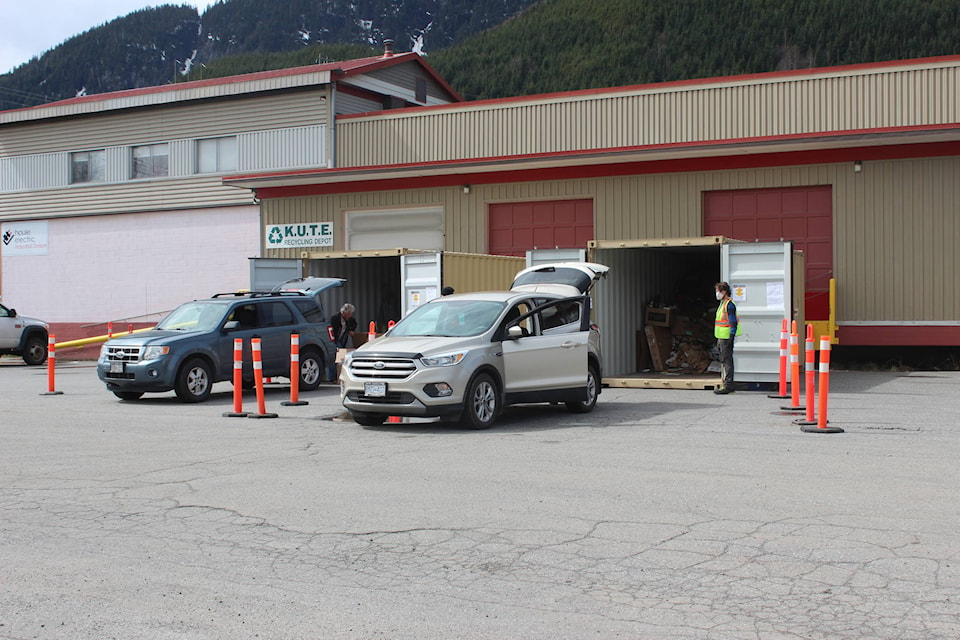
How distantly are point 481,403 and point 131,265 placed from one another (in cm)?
2641

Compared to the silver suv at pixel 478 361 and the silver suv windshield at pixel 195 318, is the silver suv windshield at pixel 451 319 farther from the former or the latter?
the silver suv windshield at pixel 195 318

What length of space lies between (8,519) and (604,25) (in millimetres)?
112312

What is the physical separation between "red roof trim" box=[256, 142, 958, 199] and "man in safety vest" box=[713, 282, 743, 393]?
6.83 m

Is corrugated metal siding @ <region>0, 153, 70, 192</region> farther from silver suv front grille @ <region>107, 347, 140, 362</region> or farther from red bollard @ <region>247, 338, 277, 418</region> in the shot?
red bollard @ <region>247, 338, 277, 418</region>

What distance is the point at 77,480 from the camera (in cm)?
976

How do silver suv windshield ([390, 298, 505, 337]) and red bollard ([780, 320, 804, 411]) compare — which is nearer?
silver suv windshield ([390, 298, 505, 337])

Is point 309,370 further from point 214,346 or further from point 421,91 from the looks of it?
point 421,91

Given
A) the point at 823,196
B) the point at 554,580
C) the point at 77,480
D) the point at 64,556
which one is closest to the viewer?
the point at 554,580

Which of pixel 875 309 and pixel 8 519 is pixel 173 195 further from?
pixel 8 519

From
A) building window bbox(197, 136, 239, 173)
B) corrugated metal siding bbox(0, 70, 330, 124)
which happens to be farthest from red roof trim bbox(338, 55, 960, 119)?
building window bbox(197, 136, 239, 173)

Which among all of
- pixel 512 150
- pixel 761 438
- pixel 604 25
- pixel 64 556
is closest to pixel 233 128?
pixel 512 150

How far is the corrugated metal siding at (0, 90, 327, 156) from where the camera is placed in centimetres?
3516

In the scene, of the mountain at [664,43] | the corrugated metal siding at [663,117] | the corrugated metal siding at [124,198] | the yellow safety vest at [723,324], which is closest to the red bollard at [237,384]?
the yellow safety vest at [723,324]

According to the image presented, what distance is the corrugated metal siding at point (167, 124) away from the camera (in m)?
35.2
